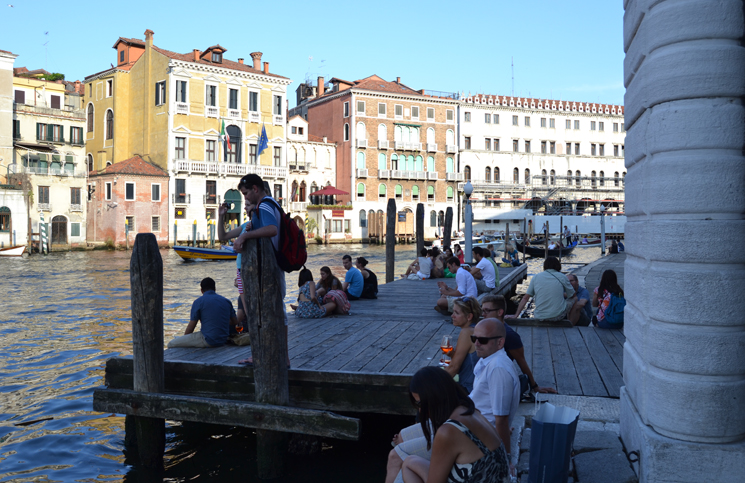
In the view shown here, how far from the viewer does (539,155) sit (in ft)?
190

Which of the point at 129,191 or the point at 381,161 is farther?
the point at 381,161

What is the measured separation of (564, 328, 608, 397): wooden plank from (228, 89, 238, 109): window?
125 feet

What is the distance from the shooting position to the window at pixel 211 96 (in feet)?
136

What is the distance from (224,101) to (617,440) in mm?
41211

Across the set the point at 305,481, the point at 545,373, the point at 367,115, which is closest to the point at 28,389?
the point at 305,481

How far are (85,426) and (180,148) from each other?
3539 cm

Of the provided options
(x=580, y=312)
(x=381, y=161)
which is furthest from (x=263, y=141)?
(x=580, y=312)

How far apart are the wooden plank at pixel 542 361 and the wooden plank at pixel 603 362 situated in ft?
1.37

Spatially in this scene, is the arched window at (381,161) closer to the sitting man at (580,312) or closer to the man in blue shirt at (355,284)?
the man in blue shirt at (355,284)

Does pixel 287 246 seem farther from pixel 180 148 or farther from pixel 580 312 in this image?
pixel 180 148

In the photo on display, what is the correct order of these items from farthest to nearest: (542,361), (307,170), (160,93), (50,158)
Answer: (307,170) → (160,93) → (50,158) → (542,361)

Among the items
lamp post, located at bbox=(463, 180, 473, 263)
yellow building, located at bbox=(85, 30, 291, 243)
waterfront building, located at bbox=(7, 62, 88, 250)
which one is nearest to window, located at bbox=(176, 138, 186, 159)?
yellow building, located at bbox=(85, 30, 291, 243)

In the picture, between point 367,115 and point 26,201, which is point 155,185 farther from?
point 367,115

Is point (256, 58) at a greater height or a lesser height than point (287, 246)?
greater
